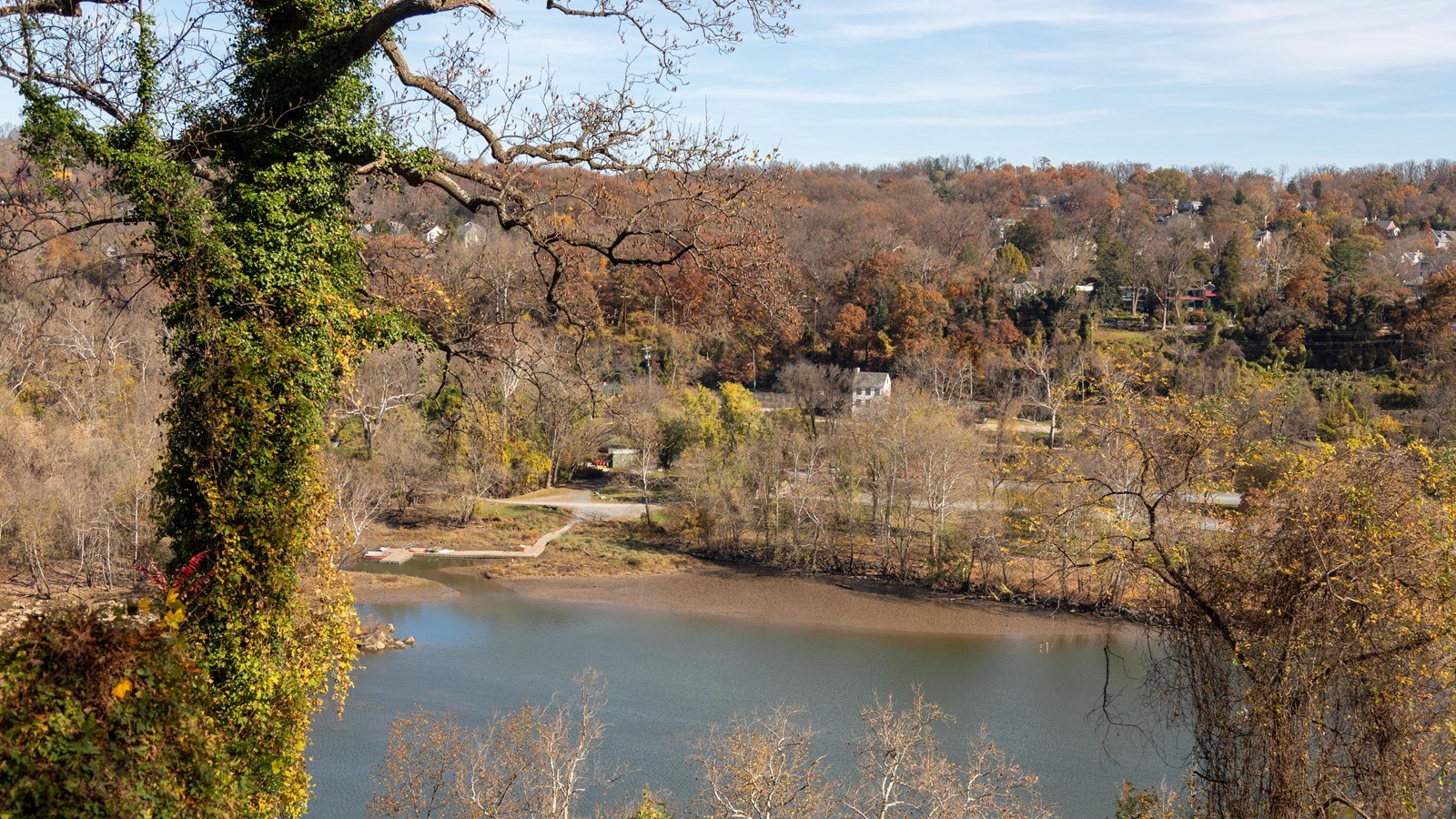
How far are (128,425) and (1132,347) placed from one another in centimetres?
2984

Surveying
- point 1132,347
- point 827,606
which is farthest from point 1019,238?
point 827,606

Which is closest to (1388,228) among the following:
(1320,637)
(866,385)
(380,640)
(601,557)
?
(866,385)

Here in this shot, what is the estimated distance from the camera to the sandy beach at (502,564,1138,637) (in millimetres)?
19562

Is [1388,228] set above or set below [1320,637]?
above

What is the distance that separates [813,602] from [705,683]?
561 centimetres

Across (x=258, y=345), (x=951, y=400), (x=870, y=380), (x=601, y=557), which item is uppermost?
(x=258, y=345)

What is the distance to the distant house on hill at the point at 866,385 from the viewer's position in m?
34.0

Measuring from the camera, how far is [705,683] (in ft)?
52.2

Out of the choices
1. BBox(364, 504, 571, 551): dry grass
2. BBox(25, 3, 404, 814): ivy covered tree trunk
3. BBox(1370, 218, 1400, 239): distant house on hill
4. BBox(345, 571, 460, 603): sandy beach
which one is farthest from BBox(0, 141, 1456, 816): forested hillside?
BBox(345, 571, 460, 603): sandy beach

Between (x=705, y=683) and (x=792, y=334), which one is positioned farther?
(x=705, y=683)

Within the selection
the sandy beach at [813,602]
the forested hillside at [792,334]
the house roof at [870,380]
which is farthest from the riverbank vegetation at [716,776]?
the house roof at [870,380]

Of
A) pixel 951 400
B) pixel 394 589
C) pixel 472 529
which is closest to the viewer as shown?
pixel 394 589

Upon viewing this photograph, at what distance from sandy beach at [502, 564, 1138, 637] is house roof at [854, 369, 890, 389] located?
1265 cm

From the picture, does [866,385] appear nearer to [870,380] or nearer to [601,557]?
[870,380]
